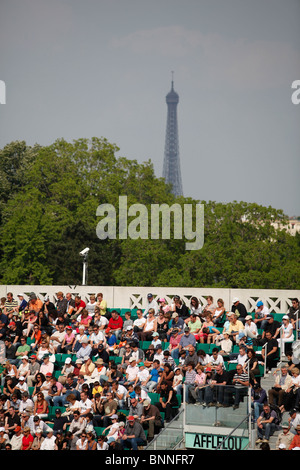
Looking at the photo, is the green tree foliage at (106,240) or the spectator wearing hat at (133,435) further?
the green tree foliage at (106,240)

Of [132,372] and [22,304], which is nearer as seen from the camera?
[132,372]

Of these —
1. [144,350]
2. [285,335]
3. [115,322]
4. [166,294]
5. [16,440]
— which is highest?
[166,294]

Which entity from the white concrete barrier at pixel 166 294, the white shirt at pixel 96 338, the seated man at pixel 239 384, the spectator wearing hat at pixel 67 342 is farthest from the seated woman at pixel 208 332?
the spectator wearing hat at pixel 67 342

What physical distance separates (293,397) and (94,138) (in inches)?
2088

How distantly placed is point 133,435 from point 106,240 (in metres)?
45.4

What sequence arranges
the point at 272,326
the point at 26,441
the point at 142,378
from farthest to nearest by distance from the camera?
the point at 272,326 < the point at 142,378 < the point at 26,441

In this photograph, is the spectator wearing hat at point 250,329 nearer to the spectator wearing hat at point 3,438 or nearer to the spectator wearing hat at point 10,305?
the spectator wearing hat at point 3,438

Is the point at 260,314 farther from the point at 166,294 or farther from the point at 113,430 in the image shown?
the point at 113,430

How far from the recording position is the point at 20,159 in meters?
68.1

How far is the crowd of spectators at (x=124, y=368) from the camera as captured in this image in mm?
16062

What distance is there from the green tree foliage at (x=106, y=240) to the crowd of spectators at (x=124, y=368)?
32437 mm

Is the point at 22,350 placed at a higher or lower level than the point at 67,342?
lower

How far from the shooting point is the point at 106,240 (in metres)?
60.9

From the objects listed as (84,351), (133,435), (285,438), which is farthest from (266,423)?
(84,351)
